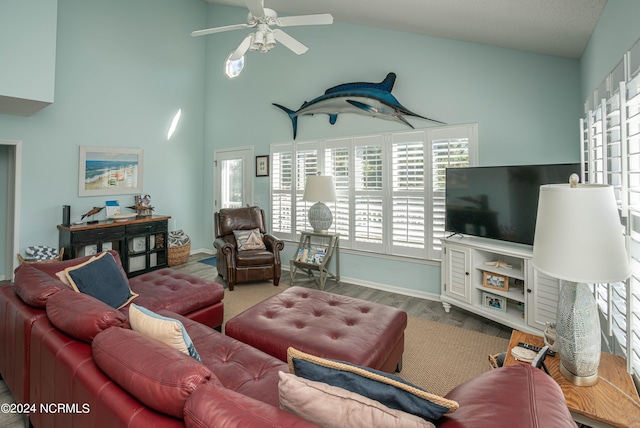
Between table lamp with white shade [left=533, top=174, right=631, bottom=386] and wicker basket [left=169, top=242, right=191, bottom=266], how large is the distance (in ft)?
16.7

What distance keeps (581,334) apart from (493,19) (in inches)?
100

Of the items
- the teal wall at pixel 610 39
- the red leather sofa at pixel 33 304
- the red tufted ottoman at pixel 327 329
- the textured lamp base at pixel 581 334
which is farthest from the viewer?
the red tufted ottoman at pixel 327 329

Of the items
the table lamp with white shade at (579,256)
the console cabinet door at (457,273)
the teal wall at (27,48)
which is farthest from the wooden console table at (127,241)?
Result: the table lamp with white shade at (579,256)

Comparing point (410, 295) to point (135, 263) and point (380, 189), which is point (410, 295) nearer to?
point (380, 189)

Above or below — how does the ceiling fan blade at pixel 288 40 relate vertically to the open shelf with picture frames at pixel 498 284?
above

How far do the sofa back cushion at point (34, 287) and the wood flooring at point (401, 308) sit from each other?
735 millimetres

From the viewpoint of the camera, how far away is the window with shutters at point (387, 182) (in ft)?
11.8

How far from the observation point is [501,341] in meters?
2.73

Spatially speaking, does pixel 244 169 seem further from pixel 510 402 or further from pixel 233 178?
pixel 510 402

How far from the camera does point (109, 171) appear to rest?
4805 millimetres

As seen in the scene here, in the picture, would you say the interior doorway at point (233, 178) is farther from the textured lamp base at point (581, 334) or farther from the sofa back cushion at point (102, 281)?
the textured lamp base at point (581, 334)

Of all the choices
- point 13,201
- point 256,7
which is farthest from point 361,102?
point 13,201

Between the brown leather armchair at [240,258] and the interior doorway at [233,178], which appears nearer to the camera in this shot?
the brown leather armchair at [240,258]

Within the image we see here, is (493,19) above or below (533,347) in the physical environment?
above
